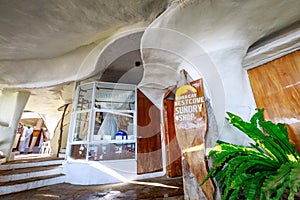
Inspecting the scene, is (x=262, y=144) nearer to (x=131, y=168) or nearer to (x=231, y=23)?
(x=231, y=23)

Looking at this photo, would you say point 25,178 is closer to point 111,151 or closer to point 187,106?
point 111,151

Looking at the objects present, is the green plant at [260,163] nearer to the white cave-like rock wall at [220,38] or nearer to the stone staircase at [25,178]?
the white cave-like rock wall at [220,38]

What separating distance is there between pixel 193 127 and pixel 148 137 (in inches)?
76.9

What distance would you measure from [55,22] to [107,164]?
8.29ft

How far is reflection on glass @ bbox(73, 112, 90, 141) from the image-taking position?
3102mm

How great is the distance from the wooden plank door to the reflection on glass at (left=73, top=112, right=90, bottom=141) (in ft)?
3.54

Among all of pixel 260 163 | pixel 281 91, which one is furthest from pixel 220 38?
pixel 260 163

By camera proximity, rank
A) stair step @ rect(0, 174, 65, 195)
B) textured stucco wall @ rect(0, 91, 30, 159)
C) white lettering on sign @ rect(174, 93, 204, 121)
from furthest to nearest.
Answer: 1. textured stucco wall @ rect(0, 91, 30, 159)
2. stair step @ rect(0, 174, 65, 195)
3. white lettering on sign @ rect(174, 93, 204, 121)

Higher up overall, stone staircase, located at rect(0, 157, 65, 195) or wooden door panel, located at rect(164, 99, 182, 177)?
wooden door panel, located at rect(164, 99, 182, 177)

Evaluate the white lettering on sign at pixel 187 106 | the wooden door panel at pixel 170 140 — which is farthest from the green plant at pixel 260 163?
the wooden door panel at pixel 170 140

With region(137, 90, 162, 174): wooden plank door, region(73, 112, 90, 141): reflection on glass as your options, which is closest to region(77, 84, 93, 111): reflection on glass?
region(73, 112, 90, 141): reflection on glass

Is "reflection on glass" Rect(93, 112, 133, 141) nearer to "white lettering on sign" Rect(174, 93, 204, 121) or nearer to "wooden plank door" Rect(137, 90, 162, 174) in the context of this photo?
"wooden plank door" Rect(137, 90, 162, 174)

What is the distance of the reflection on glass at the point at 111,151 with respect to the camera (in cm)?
294

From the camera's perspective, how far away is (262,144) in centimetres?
110
